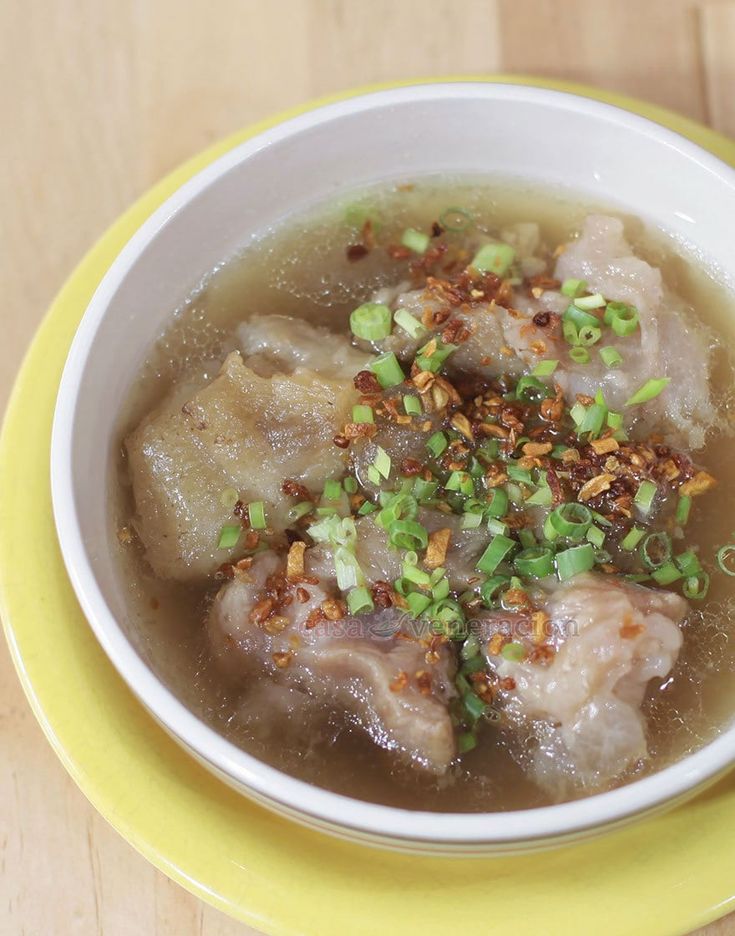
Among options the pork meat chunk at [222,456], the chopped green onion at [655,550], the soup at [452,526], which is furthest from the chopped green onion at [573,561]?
the pork meat chunk at [222,456]

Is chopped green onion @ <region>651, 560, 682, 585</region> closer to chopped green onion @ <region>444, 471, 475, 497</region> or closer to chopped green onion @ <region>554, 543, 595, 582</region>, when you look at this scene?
chopped green onion @ <region>554, 543, 595, 582</region>

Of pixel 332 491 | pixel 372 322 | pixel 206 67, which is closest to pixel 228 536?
pixel 332 491

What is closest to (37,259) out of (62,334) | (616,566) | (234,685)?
(62,334)

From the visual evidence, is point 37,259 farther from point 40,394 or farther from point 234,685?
point 234,685

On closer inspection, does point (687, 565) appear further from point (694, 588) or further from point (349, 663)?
point (349, 663)

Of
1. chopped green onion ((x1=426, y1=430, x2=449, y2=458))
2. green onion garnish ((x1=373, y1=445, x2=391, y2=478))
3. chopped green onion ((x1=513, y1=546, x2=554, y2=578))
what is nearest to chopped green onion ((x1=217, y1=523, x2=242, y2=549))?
green onion garnish ((x1=373, y1=445, x2=391, y2=478))

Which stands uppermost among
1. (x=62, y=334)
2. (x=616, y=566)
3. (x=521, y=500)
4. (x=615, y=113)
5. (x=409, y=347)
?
(x=615, y=113)
